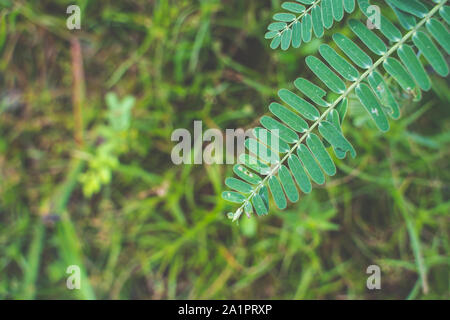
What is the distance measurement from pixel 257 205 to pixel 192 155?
0.98m

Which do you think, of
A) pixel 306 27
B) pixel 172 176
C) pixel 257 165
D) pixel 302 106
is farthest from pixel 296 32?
pixel 172 176

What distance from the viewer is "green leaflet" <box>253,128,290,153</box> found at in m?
1.25

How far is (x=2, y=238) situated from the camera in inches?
87.7

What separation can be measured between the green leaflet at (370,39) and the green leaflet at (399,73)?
43 millimetres

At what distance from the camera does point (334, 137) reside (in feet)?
3.94

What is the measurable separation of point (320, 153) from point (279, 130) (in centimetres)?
16

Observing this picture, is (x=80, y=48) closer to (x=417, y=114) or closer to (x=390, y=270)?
(x=417, y=114)

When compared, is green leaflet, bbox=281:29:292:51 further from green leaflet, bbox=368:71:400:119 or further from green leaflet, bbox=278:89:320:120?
green leaflet, bbox=368:71:400:119

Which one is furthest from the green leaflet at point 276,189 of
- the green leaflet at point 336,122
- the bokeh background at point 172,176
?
the bokeh background at point 172,176

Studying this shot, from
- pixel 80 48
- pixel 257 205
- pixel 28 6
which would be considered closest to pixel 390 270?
pixel 257 205

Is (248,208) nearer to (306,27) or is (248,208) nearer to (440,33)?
(306,27)

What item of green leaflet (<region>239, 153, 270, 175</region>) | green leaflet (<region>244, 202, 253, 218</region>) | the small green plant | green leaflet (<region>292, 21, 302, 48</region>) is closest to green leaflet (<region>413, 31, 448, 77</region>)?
the small green plant

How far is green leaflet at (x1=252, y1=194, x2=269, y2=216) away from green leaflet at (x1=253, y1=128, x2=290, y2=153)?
181 millimetres

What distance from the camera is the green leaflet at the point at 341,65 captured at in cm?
122
